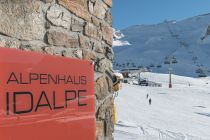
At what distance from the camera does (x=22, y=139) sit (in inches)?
89.7

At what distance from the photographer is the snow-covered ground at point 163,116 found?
57.7 feet

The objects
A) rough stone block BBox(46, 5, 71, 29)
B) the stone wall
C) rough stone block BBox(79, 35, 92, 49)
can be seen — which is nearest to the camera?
the stone wall

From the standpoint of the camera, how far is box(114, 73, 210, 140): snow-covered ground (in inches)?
692

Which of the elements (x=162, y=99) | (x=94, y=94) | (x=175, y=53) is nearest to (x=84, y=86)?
(x=94, y=94)

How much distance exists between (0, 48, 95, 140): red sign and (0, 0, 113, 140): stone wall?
0.36 ft

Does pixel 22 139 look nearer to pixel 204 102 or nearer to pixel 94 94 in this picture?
pixel 94 94

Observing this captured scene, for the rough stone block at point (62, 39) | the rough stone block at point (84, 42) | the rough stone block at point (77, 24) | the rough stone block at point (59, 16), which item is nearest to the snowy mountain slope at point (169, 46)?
the rough stone block at point (84, 42)

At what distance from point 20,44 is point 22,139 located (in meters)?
0.55

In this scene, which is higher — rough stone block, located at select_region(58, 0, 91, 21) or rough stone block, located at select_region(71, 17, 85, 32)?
rough stone block, located at select_region(58, 0, 91, 21)

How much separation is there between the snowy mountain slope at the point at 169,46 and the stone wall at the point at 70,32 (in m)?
90.5

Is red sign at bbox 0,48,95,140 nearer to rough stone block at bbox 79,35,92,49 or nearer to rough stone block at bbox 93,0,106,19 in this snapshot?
rough stone block at bbox 79,35,92,49

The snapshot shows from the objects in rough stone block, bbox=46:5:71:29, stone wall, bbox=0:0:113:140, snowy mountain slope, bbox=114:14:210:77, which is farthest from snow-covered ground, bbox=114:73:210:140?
snowy mountain slope, bbox=114:14:210:77

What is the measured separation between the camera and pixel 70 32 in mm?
3018

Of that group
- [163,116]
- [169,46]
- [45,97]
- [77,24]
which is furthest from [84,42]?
[169,46]
